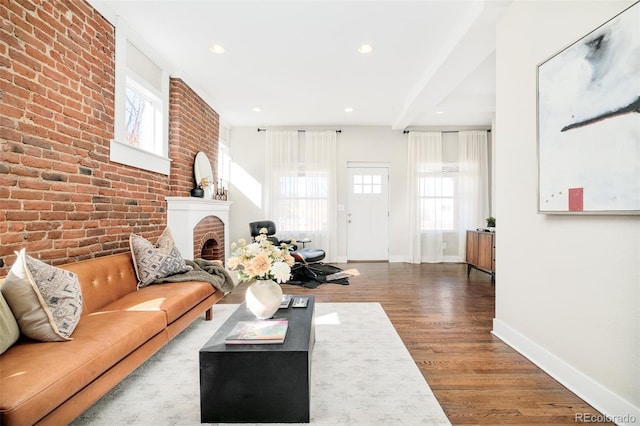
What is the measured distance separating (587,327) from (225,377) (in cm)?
199

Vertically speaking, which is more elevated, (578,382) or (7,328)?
(7,328)

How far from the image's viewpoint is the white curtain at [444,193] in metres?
6.02

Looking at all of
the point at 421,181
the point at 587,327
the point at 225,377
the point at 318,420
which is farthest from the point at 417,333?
the point at 421,181

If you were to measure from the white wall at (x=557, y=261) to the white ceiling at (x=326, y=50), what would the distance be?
627mm

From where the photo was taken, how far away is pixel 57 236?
2156 millimetres

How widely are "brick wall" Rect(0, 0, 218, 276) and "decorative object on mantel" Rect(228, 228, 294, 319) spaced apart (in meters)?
1.38

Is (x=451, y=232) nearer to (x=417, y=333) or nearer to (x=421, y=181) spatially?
(x=421, y=181)

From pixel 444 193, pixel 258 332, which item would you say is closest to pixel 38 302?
pixel 258 332

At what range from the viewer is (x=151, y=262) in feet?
8.68

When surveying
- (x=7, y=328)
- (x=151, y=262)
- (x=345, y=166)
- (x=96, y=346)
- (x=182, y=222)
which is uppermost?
(x=345, y=166)

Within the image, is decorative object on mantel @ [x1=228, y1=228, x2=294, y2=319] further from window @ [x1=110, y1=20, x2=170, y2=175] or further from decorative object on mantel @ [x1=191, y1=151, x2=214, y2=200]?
decorative object on mantel @ [x1=191, y1=151, x2=214, y2=200]

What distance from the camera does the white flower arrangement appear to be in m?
1.80

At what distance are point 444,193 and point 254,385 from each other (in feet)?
18.4

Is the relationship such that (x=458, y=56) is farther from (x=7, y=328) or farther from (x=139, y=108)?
(x=7, y=328)
